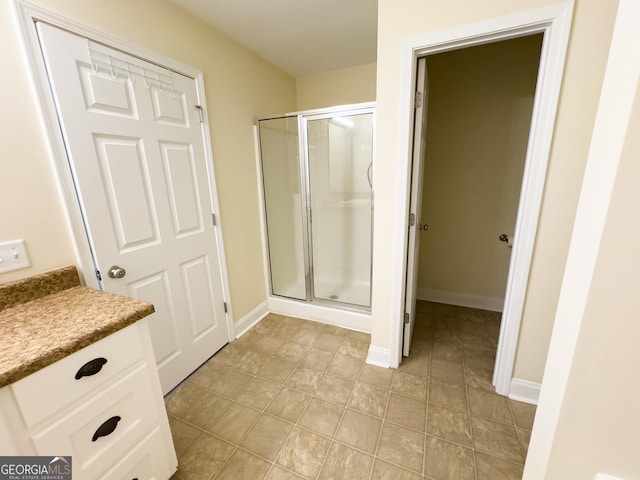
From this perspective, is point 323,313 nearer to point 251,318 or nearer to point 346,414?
point 251,318

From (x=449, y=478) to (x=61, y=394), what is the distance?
5.07ft

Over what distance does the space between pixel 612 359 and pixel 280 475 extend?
1.33 meters

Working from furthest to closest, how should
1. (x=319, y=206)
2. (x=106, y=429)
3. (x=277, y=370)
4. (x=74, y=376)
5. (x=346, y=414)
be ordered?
1. (x=319, y=206)
2. (x=277, y=370)
3. (x=346, y=414)
4. (x=106, y=429)
5. (x=74, y=376)

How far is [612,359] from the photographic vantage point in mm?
543

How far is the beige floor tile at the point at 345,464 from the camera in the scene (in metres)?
1.21

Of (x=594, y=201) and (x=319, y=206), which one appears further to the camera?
(x=319, y=206)

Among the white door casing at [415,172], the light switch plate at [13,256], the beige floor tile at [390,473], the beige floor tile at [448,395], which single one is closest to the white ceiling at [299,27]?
the white door casing at [415,172]

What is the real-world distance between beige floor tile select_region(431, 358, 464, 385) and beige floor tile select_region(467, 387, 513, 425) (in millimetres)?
97

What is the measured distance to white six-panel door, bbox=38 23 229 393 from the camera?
4.01 feet

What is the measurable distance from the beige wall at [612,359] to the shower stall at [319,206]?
5.73 feet

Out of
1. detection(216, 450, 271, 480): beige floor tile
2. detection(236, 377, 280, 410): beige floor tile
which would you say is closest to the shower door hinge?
detection(236, 377, 280, 410): beige floor tile

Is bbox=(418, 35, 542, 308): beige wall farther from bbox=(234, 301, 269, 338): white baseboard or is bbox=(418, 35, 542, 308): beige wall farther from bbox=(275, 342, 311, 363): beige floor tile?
bbox=(234, 301, 269, 338): white baseboard

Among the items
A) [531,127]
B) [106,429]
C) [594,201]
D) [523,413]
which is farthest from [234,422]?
[531,127]

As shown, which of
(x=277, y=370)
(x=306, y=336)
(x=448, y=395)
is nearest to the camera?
(x=448, y=395)
